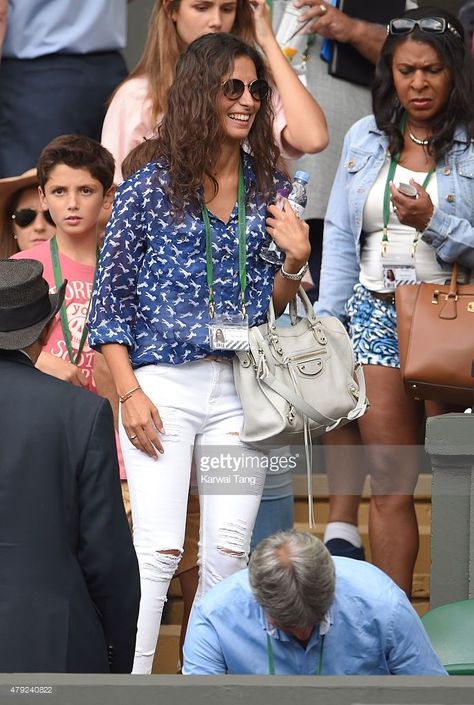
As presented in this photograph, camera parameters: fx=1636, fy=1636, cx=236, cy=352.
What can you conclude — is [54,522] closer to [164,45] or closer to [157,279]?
[157,279]

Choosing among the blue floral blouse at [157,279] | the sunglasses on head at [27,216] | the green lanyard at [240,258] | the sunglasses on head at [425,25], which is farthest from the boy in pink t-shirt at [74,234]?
the sunglasses on head at [425,25]

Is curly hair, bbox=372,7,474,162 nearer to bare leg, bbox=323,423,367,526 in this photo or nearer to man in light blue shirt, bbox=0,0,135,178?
bare leg, bbox=323,423,367,526

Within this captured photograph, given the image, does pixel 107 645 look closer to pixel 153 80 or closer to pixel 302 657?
pixel 302 657

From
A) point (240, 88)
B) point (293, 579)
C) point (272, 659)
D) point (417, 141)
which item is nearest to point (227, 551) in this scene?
point (272, 659)

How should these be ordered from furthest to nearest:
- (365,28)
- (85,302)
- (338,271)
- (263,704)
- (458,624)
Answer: (365,28), (338,271), (85,302), (458,624), (263,704)

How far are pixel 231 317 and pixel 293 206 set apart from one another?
40 centimetres

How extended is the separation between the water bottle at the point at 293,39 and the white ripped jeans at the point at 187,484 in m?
1.93

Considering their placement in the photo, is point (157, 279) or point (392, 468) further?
point (392, 468)

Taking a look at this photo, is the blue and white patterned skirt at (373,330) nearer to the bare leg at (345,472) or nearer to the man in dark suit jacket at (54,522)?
the bare leg at (345,472)

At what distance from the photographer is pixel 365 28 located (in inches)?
248

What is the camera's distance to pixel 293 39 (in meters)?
6.27

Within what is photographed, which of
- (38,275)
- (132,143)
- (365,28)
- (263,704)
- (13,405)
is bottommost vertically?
(263,704)

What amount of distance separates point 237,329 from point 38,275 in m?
0.70

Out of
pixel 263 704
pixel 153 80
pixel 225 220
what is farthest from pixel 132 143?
pixel 263 704
